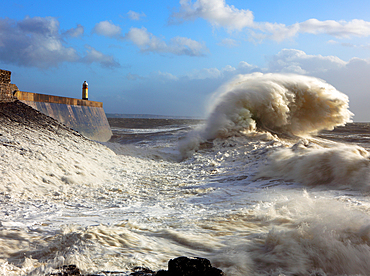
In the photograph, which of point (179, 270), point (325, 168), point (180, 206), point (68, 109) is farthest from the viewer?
point (68, 109)

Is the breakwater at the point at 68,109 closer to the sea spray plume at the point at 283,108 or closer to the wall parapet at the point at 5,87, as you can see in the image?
the wall parapet at the point at 5,87

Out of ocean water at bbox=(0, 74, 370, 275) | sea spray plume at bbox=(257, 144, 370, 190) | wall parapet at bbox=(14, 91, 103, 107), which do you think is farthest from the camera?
wall parapet at bbox=(14, 91, 103, 107)

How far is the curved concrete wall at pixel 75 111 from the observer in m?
8.23

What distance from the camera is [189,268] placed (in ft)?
5.44

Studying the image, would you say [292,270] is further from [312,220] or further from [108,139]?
[108,139]

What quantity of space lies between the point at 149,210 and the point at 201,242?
1.32 metres

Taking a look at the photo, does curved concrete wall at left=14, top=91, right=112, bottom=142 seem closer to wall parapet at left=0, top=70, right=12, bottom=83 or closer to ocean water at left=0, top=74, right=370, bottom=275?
wall parapet at left=0, top=70, right=12, bottom=83

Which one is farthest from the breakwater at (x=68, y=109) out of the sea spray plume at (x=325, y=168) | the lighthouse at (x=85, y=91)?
the sea spray plume at (x=325, y=168)

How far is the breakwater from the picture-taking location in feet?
23.1

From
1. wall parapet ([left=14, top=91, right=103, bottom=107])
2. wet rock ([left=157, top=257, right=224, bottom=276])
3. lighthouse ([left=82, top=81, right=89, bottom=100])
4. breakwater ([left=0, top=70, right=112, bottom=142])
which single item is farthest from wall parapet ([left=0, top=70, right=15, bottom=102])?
wet rock ([left=157, top=257, right=224, bottom=276])

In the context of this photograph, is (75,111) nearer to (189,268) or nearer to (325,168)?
(325,168)

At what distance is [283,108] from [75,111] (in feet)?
25.5

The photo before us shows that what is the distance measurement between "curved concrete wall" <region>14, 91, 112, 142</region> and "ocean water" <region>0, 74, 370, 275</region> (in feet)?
6.17

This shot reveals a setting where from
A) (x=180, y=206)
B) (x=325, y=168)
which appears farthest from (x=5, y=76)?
(x=325, y=168)
